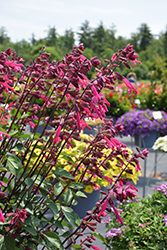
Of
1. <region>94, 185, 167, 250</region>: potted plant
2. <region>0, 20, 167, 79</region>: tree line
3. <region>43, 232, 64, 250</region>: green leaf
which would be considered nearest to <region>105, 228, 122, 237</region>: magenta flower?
<region>94, 185, 167, 250</region>: potted plant

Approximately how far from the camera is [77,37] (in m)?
49.5

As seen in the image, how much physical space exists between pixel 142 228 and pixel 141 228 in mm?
13

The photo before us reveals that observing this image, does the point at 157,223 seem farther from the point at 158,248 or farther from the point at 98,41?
the point at 98,41

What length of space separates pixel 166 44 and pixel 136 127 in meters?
56.8

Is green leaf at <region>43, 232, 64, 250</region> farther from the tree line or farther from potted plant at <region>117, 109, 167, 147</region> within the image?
the tree line

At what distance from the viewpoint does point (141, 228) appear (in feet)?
5.63

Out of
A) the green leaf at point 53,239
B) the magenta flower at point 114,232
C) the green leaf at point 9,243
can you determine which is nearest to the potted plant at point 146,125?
the magenta flower at point 114,232

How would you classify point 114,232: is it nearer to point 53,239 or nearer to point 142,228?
point 142,228

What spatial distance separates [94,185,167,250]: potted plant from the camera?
5.37ft

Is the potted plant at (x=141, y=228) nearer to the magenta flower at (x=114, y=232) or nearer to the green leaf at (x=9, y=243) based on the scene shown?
the magenta flower at (x=114, y=232)

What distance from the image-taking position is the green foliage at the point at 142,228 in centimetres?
164

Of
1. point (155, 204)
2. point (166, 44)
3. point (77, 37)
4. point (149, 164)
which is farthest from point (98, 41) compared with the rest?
point (155, 204)

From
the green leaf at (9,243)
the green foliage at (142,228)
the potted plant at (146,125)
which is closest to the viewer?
the green leaf at (9,243)

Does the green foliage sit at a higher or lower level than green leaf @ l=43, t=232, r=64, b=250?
lower
